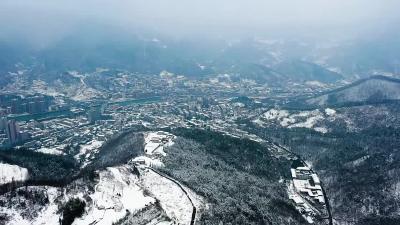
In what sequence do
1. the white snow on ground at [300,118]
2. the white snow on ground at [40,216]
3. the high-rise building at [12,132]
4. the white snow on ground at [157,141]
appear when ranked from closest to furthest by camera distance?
the white snow on ground at [40,216] → the white snow on ground at [157,141] → the high-rise building at [12,132] → the white snow on ground at [300,118]

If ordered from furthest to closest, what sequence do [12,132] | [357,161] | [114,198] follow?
[12,132] < [357,161] < [114,198]

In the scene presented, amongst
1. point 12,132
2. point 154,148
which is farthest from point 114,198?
point 12,132

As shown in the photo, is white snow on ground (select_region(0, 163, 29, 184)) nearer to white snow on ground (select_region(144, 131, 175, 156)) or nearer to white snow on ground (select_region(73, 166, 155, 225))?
white snow on ground (select_region(73, 166, 155, 225))

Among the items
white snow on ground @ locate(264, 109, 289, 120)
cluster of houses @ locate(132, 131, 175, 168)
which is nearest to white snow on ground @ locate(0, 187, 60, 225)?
cluster of houses @ locate(132, 131, 175, 168)

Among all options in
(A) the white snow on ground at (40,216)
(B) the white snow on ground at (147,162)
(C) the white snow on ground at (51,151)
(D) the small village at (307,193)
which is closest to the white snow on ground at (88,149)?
(C) the white snow on ground at (51,151)

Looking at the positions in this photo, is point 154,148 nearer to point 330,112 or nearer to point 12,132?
point 12,132

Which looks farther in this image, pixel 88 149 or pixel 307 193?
pixel 88 149

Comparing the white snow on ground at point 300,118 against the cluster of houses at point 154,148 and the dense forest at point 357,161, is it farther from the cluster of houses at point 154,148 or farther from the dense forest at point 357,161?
the cluster of houses at point 154,148
